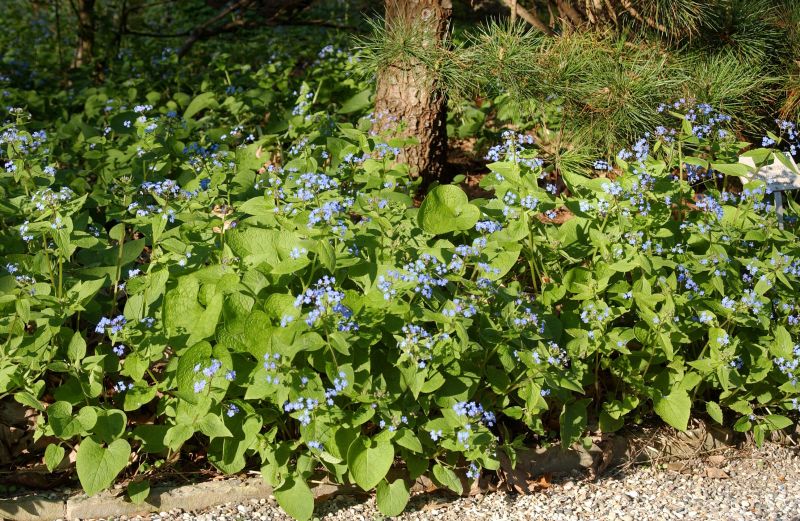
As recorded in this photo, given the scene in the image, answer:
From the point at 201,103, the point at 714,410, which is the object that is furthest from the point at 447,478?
the point at 201,103

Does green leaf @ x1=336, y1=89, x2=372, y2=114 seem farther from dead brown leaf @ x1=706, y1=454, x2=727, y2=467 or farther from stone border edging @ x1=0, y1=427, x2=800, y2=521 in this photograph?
dead brown leaf @ x1=706, y1=454, x2=727, y2=467

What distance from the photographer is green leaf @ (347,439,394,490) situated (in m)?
2.44

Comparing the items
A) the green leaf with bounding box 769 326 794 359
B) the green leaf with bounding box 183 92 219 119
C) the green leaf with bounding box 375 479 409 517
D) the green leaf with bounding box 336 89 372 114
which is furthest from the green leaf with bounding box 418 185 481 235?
the green leaf with bounding box 183 92 219 119

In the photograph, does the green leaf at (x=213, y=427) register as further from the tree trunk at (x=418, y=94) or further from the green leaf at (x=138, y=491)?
the tree trunk at (x=418, y=94)

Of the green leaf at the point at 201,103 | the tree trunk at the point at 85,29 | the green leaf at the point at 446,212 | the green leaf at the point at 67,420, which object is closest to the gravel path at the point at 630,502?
the green leaf at the point at 67,420

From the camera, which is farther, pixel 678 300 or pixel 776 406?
pixel 776 406

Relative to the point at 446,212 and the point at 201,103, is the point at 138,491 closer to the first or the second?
the point at 446,212

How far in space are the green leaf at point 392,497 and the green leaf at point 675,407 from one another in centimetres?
86

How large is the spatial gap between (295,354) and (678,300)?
117 centimetres

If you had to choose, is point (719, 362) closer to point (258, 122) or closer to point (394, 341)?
point (394, 341)

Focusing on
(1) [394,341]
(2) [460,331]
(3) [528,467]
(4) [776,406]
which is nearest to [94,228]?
(1) [394,341]

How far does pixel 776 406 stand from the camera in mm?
3090

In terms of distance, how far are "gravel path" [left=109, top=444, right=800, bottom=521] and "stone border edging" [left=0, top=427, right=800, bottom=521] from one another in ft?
0.10

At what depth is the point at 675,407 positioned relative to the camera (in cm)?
283
